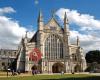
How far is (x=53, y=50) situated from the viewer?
106m

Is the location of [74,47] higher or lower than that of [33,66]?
higher

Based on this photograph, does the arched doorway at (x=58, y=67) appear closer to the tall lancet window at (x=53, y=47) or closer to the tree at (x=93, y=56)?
the tall lancet window at (x=53, y=47)

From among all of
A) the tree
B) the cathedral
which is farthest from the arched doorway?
the tree

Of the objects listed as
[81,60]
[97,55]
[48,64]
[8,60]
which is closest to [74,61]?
[81,60]

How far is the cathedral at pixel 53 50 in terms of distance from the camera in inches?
4018

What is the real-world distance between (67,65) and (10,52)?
44636mm

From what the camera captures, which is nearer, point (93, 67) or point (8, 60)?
point (93, 67)

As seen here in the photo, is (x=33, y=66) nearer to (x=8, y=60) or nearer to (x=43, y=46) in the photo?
(x=43, y=46)

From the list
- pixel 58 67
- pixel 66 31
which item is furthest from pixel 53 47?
pixel 66 31

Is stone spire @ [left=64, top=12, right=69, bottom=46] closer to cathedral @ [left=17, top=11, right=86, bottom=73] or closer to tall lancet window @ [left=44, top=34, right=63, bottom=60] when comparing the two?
cathedral @ [left=17, top=11, right=86, bottom=73]

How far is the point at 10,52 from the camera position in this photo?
140m

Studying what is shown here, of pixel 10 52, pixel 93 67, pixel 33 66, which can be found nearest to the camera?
pixel 33 66

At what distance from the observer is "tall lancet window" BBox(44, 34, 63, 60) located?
346ft

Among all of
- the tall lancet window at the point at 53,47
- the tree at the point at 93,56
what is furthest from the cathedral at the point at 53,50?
the tree at the point at 93,56
